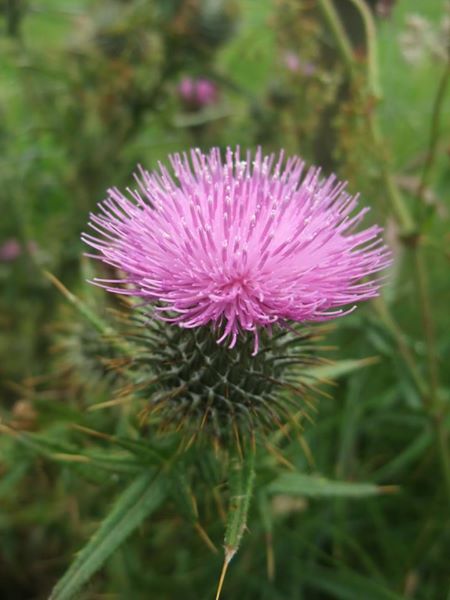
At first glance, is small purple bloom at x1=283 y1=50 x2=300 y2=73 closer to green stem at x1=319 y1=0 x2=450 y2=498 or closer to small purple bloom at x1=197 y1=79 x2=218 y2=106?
green stem at x1=319 y1=0 x2=450 y2=498

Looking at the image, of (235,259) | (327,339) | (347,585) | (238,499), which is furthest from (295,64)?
(238,499)

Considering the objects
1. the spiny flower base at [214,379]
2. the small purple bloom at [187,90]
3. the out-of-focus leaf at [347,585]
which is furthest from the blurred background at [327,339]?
the small purple bloom at [187,90]

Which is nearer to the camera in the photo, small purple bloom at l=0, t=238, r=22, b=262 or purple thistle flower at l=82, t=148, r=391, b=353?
purple thistle flower at l=82, t=148, r=391, b=353

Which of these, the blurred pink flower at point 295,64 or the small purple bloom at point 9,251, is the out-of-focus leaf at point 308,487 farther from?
the small purple bloom at point 9,251

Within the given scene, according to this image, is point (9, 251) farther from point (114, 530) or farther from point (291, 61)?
point (114, 530)

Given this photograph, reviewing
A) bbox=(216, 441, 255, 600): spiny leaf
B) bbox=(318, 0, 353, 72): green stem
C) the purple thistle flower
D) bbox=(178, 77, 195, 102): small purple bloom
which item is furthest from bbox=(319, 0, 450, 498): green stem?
bbox=(178, 77, 195, 102): small purple bloom

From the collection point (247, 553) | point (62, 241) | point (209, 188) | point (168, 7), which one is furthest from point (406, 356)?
point (168, 7)
